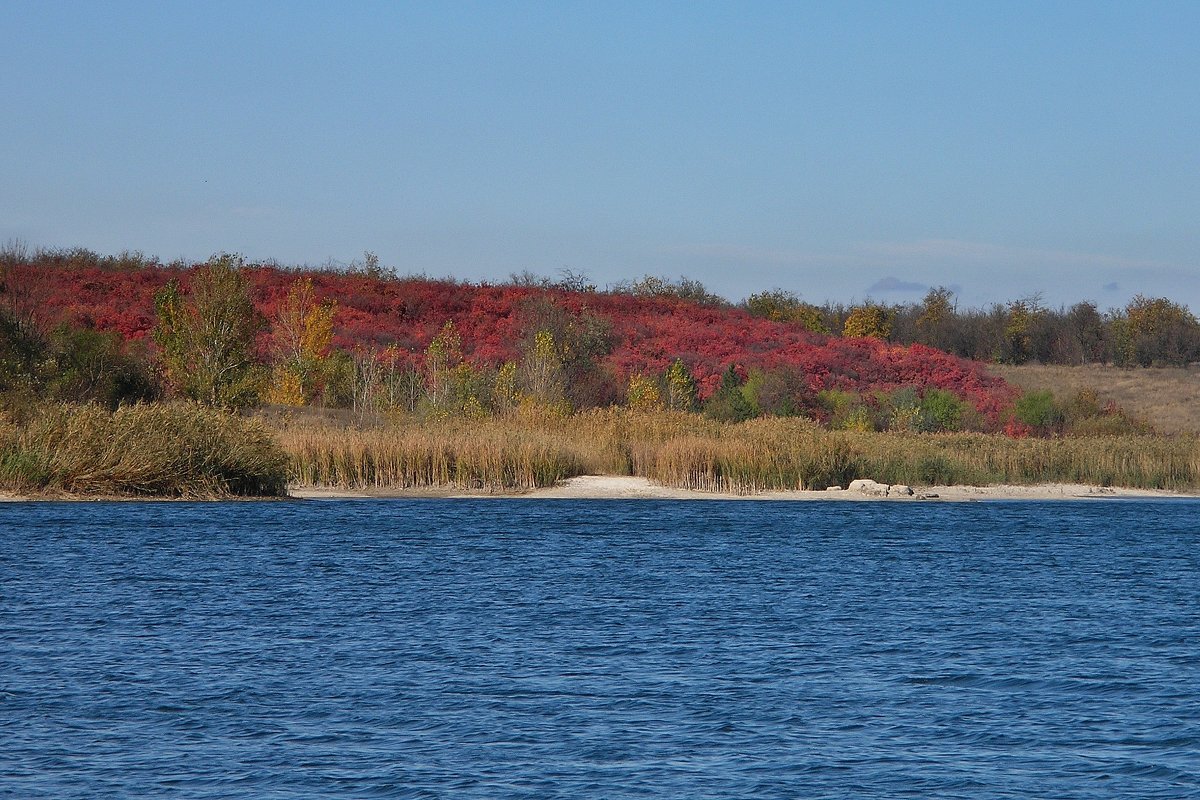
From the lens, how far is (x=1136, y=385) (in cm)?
8475

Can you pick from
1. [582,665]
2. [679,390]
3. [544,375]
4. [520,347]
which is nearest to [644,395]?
[679,390]

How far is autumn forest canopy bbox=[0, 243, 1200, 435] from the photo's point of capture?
152ft

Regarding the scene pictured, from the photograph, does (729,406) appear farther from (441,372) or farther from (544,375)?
(441,372)

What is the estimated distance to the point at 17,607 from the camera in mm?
19266

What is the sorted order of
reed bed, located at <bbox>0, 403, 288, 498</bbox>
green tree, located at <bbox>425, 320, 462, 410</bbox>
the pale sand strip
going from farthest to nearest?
green tree, located at <bbox>425, 320, 462, 410</bbox> < the pale sand strip < reed bed, located at <bbox>0, 403, 288, 498</bbox>

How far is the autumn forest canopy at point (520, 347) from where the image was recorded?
152ft

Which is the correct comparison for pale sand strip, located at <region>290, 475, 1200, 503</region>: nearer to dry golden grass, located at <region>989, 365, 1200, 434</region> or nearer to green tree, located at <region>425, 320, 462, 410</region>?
green tree, located at <region>425, 320, 462, 410</region>

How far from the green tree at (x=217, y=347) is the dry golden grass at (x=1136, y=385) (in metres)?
40.4

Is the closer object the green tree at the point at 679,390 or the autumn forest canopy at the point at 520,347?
the autumn forest canopy at the point at 520,347

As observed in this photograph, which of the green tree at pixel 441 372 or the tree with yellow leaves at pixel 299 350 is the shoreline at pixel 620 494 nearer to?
the green tree at pixel 441 372

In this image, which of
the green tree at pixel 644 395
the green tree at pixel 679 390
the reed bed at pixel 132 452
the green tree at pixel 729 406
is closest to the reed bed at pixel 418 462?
the reed bed at pixel 132 452

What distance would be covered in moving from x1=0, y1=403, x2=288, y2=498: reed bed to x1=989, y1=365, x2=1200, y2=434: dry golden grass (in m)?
46.5

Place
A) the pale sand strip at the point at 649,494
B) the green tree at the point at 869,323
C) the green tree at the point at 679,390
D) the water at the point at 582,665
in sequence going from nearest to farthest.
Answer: the water at the point at 582,665 → the pale sand strip at the point at 649,494 → the green tree at the point at 679,390 → the green tree at the point at 869,323

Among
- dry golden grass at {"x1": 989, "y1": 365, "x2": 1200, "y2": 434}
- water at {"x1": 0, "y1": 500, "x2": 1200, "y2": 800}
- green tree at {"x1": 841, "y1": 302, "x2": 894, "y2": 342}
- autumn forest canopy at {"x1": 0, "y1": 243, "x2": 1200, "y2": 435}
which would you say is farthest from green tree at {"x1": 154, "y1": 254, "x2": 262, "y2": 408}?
green tree at {"x1": 841, "y1": 302, "x2": 894, "y2": 342}
